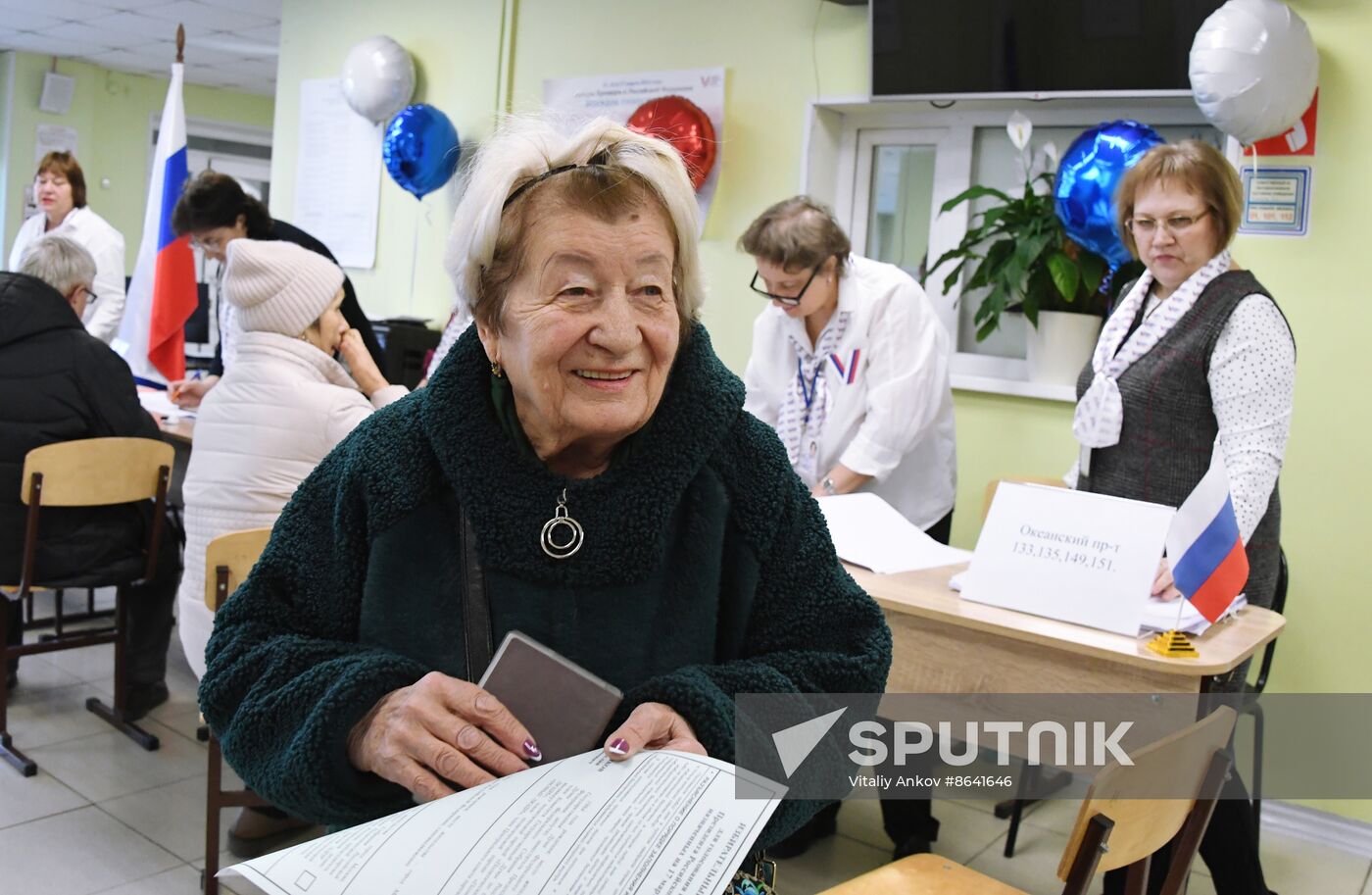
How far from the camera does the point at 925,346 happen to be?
10.6 ft

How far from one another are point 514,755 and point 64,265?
11.7ft

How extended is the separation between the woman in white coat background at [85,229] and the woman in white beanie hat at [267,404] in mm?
3415

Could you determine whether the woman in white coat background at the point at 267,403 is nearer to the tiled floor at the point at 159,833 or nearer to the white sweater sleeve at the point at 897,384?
the tiled floor at the point at 159,833

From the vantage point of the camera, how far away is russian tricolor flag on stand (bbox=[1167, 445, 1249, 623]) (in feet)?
6.73

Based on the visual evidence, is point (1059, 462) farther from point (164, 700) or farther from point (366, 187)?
point (366, 187)

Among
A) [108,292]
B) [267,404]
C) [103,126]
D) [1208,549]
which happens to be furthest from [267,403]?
[103,126]

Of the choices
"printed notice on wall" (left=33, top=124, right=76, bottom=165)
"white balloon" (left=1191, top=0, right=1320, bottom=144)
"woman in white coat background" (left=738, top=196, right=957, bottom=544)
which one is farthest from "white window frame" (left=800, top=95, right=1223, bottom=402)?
"printed notice on wall" (left=33, top=124, right=76, bottom=165)

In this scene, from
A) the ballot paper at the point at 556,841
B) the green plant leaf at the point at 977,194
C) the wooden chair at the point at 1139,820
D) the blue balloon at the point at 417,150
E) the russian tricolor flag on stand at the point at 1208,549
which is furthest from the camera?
the blue balloon at the point at 417,150

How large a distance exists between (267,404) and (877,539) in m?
1.47

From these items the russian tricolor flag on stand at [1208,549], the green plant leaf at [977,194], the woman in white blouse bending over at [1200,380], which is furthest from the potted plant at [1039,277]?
the russian tricolor flag on stand at [1208,549]

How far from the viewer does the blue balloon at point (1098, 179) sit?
3.41 m

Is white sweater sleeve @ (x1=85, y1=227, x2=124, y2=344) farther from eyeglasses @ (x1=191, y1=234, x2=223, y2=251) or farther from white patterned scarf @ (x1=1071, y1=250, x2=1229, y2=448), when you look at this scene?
white patterned scarf @ (x1=1071, y1=250, x2=1229, y2=448)

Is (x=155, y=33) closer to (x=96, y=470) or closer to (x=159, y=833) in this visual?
(x=96, y=470)

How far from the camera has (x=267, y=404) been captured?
2.78 m
